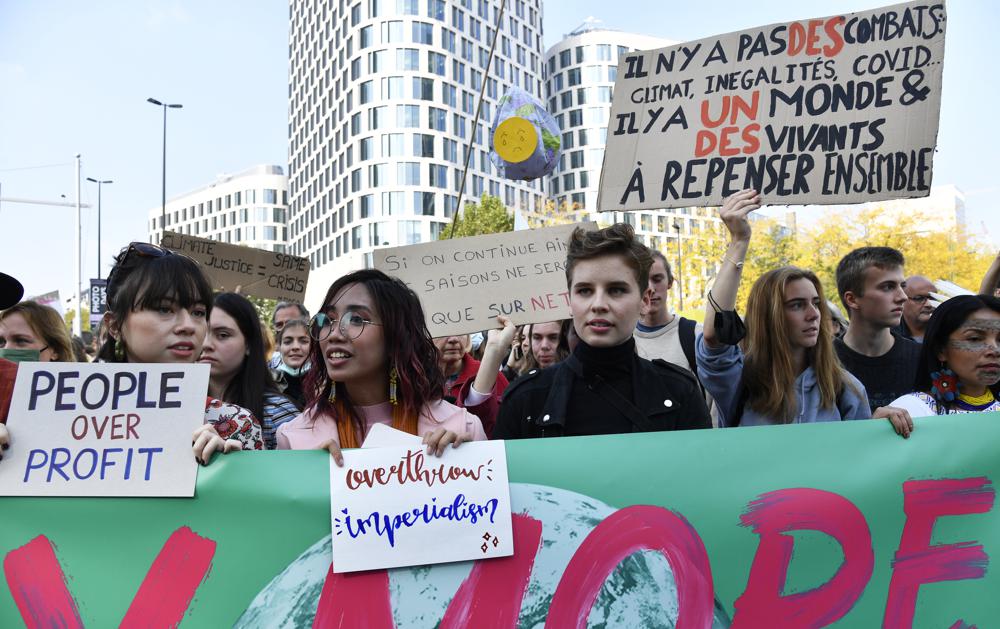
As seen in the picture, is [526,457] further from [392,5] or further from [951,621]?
[392,5]

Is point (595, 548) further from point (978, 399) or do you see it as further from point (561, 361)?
point (978, 399)

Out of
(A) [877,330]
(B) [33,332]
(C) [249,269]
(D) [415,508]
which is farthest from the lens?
(C) [249,269]

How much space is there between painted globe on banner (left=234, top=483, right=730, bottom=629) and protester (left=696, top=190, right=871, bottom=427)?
0.94 meters

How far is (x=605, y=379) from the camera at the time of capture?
8.09 ft

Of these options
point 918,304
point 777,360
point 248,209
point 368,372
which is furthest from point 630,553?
point 248,209

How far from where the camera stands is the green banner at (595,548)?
2.02 meters

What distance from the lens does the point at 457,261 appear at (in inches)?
153

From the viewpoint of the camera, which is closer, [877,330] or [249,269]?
[877,330]

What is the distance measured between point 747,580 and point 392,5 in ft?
202

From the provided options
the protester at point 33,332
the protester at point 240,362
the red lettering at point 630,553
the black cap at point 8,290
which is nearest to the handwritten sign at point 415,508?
the red lettering at point 630,553

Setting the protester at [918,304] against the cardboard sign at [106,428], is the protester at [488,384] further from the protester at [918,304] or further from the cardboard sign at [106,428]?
the protester at [918,304]

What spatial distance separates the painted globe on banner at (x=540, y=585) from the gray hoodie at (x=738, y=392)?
904 mm

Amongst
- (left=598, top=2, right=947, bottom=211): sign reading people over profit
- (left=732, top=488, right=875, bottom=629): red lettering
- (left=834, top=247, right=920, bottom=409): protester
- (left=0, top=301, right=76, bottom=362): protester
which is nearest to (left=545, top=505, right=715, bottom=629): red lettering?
(left=732, top=488, right=875, bottom=629): red lettering

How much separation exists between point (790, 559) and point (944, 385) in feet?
3.73
